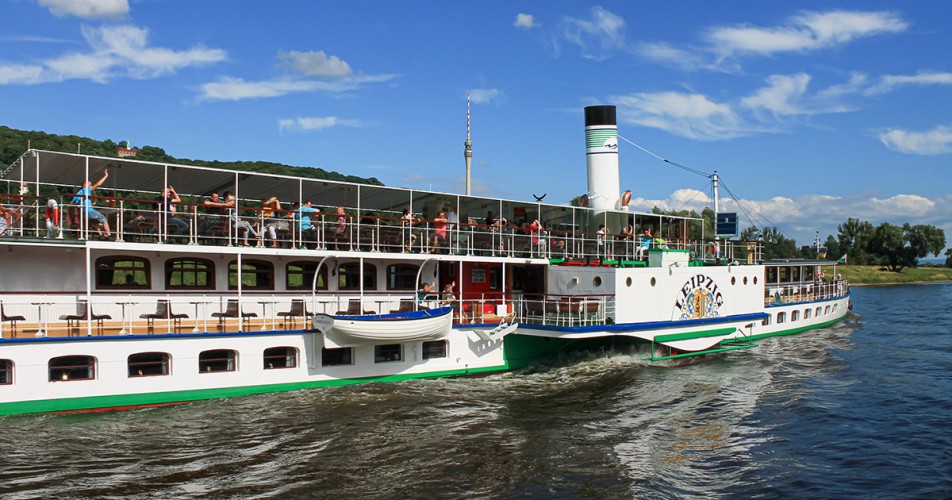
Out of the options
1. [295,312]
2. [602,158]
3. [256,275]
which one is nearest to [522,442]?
[295,312]

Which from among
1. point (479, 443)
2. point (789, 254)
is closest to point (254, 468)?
point (479, 443)

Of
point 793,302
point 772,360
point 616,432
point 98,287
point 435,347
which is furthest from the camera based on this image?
point 793,302

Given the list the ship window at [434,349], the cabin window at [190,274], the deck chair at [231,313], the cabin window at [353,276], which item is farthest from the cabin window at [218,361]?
the ship window at [434,349]

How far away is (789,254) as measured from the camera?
127812 millimetres

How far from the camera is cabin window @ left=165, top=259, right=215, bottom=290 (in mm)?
19750

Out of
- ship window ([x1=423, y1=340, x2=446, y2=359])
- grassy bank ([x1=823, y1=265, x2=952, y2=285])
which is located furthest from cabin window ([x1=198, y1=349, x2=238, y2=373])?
grassy bank ([x1=823, y1=265, x2=952, y2=285])

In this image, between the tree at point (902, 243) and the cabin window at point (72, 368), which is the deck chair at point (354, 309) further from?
the tree at point (902, 243)

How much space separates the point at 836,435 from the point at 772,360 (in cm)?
1088

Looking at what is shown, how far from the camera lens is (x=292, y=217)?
20484mm

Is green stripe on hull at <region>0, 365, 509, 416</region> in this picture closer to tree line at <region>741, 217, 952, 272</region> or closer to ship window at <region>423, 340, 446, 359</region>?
ship window at <region>423, 340, 446, 359</region>

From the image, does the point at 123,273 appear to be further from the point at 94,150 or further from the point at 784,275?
the point at 94,150

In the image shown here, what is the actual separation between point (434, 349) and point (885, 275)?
366 ft

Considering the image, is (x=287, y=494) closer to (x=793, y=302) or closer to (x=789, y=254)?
(x=793, y=302)

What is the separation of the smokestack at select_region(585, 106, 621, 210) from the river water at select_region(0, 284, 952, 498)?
31.5 feet
